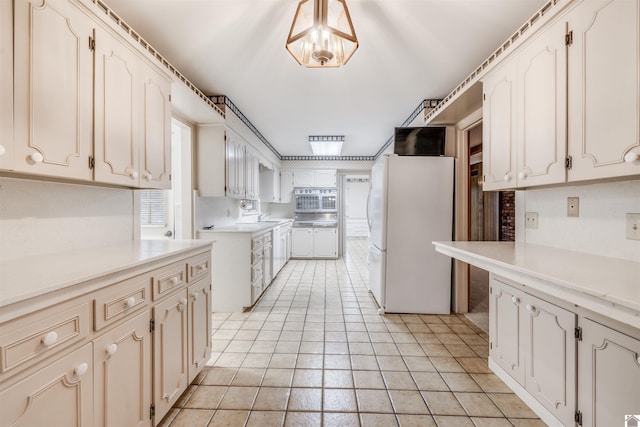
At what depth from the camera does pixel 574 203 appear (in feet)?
4.98

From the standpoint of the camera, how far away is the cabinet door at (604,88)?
1025 millimetres

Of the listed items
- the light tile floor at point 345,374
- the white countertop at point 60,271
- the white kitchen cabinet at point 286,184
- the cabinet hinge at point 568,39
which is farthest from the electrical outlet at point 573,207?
the white kitchen cabinet at point 286,184

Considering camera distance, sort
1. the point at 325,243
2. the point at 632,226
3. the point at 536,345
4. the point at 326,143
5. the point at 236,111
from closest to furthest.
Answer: the point at 632,226 < the point at 536,345 < the point at 236,111 < the point at 326,143 < the point at 325,243

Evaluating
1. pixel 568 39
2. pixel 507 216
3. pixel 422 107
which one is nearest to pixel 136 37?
pixel 568 39

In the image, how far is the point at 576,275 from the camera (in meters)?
1.00

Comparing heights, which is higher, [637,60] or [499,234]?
[637,60]

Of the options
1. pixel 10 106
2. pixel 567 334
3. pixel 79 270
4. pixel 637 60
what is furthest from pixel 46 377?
pixel 637 60

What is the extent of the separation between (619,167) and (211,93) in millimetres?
3264

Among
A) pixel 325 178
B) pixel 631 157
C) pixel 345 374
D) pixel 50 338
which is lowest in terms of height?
pixel 345 374

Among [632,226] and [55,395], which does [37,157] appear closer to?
[55,395]

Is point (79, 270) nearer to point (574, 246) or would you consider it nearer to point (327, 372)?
point (327, 372)

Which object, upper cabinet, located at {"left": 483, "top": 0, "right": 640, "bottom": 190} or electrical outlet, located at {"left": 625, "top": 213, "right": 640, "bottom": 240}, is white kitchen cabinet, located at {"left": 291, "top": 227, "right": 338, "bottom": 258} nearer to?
upper cabinet, located at {"left": 483, "top": 0, "right": 640, "bottom": 190}

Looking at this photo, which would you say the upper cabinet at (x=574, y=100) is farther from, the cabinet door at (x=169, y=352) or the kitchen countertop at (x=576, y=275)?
the cabinet door at (x=169, y=352)

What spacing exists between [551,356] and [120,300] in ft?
6.69
